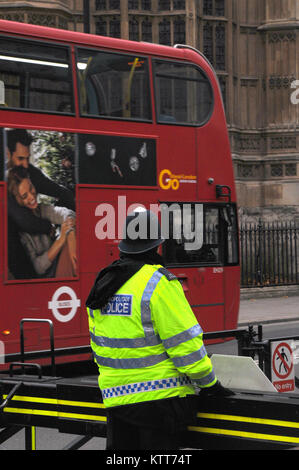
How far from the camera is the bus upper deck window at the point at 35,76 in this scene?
971 cm

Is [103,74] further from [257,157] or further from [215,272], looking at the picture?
[257,157]

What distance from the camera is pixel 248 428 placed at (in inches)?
175

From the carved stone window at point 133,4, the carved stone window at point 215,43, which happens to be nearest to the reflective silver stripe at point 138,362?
the carved stone window at point 133,4

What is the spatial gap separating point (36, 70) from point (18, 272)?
232 cm

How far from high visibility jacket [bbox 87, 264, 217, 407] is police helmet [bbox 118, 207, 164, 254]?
115mm

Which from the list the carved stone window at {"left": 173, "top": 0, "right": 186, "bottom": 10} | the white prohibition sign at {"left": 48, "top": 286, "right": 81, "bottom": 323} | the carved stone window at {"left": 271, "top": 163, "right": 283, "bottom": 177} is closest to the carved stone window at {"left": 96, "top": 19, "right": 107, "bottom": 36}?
the carved stone window at {"left": 173, "top": 0, "right": 186, "bottom": 10}

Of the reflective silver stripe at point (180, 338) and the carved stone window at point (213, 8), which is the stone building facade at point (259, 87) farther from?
the reflective silver stripe at point (180, 338)

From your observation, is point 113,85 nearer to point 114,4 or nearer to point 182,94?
point 182,94

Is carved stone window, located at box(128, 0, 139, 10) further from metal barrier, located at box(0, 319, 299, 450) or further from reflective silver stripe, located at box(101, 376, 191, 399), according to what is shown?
reflective silver stripe, located at box(101, 376, 191, 399)

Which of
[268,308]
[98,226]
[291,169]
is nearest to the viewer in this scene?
[98,226]

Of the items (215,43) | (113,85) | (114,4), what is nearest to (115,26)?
(114,4)

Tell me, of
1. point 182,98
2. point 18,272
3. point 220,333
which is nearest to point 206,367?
point 220,333

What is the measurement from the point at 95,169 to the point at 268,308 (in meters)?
11.6

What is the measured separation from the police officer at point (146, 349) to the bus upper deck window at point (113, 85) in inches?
242
